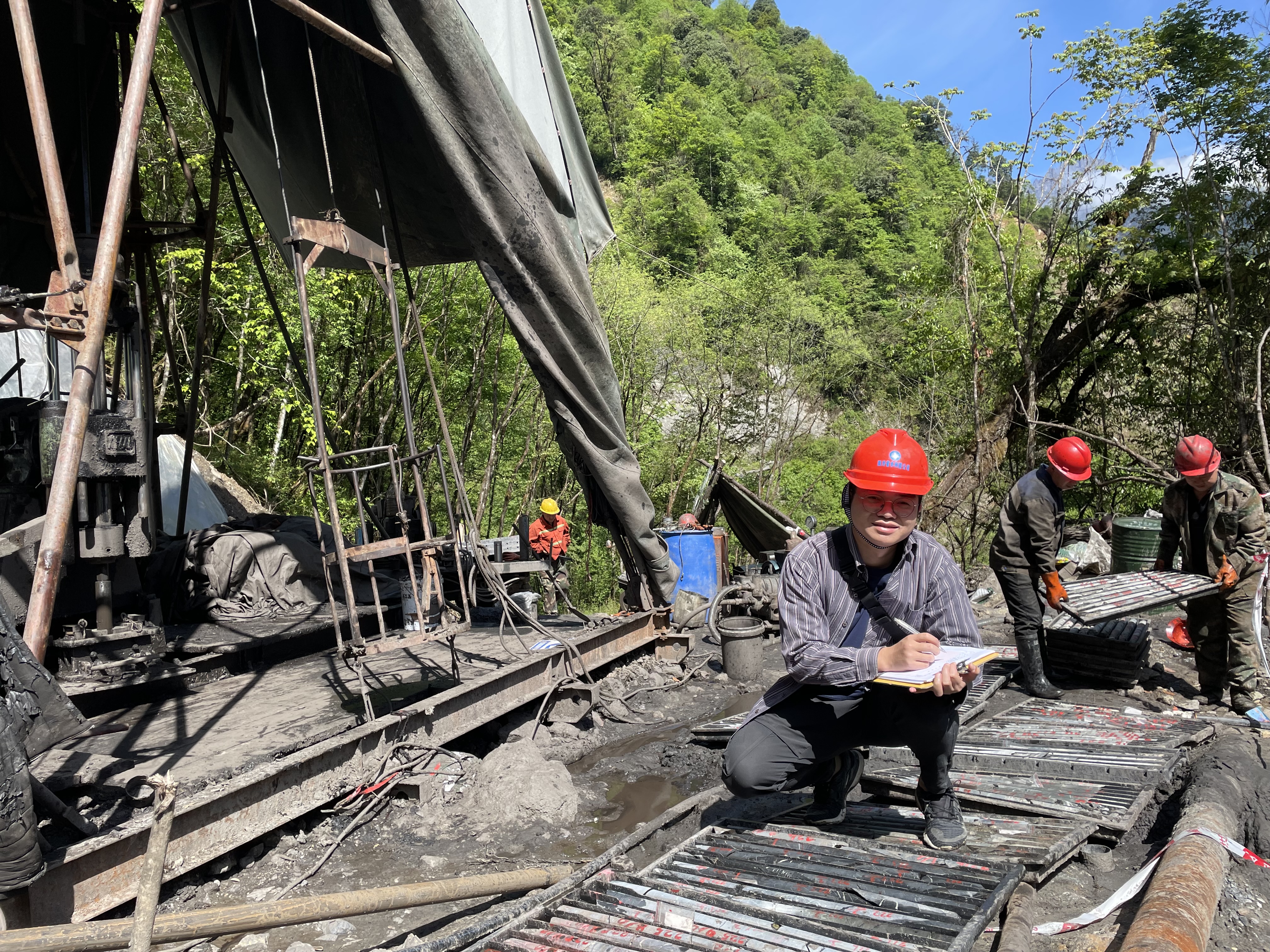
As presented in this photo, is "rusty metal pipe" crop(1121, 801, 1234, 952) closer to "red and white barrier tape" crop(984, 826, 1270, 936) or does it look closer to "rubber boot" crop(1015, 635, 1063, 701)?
"red and white barrier tape" crop(984, 826, 1270, 936)

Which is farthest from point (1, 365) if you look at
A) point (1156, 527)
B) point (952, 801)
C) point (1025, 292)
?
point (1025, 292)

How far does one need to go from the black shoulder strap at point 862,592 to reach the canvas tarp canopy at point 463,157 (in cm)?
351

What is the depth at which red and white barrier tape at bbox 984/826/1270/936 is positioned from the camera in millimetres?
3131

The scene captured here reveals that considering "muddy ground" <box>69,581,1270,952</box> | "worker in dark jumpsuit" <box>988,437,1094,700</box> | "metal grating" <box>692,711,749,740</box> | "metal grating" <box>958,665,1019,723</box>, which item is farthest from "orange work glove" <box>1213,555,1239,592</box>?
"metal grating" <box>692,711,749,740</box>

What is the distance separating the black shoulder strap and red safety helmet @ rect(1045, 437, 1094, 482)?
10.7 feet

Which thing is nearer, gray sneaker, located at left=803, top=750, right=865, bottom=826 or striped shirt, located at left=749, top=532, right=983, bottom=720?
striped shirt, located at left=749, top=532, right=983, bottom=720

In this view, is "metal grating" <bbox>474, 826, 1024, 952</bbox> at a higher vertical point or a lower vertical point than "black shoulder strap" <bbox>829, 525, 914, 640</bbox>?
lower

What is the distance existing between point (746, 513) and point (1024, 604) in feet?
19.2

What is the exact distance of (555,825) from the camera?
16.3 feet

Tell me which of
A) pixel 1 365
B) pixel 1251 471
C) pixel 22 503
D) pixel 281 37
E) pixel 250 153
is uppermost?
pixel 281 37

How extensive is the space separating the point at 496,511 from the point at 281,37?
17.4m

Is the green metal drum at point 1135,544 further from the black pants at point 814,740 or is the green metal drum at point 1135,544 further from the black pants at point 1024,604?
the black pants at point 814,740

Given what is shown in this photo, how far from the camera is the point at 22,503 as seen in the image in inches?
229

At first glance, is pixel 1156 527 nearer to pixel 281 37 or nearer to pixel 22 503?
pixel 281 37
